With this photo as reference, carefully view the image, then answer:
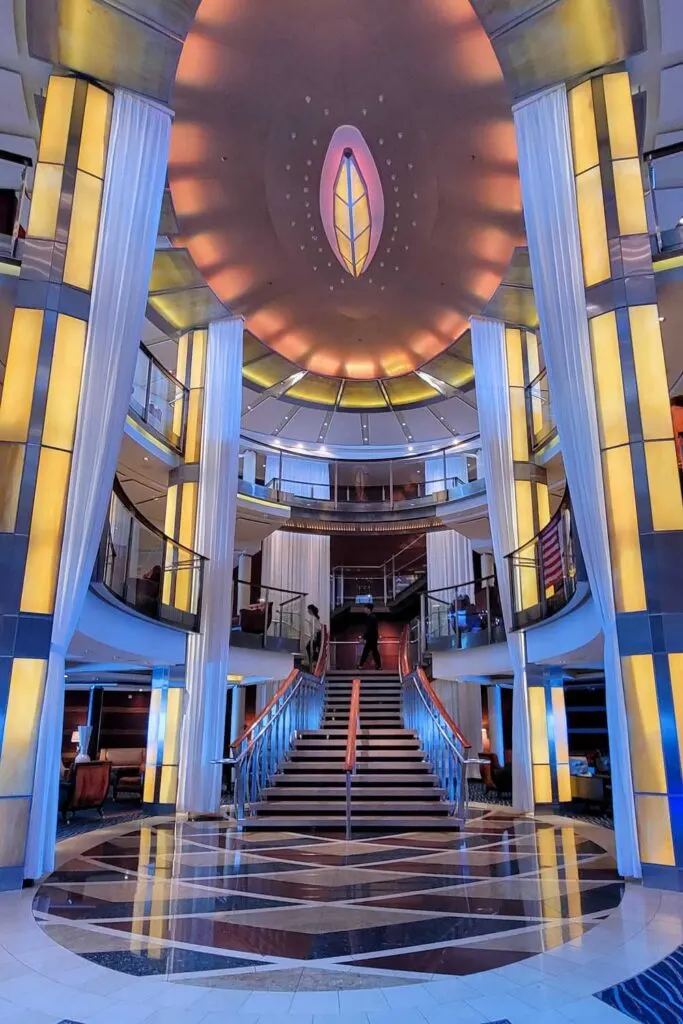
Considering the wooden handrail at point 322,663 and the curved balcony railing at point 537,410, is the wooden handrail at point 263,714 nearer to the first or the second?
the wooden handrail at point 322,663

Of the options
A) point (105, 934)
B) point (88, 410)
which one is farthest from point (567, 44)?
point (105, 934)

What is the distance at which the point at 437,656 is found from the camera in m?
12.6

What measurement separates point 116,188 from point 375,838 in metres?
7.38

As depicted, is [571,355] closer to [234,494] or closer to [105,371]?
[105,371]

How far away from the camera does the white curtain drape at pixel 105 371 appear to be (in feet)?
18.4

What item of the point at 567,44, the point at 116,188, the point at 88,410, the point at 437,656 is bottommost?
the point at 437,656

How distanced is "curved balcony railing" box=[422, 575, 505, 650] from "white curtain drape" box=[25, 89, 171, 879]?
274 inches

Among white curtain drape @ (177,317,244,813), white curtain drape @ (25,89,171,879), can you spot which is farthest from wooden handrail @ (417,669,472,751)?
white curtain drape @ (25,89,171,879)

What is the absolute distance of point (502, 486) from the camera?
11.2 metres

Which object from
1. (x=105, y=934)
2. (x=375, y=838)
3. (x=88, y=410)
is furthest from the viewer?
(x=375, y=838)

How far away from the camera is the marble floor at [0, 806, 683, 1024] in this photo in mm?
2904

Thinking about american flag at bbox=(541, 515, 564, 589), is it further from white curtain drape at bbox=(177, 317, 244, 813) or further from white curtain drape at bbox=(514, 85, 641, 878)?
white curtain drape at bbox=(177, 317, 244, 813)

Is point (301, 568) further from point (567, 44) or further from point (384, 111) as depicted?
point (567, 44)

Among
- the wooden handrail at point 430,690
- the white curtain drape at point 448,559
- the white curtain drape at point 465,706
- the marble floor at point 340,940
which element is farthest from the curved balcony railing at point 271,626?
the marble floor at point 340,940
